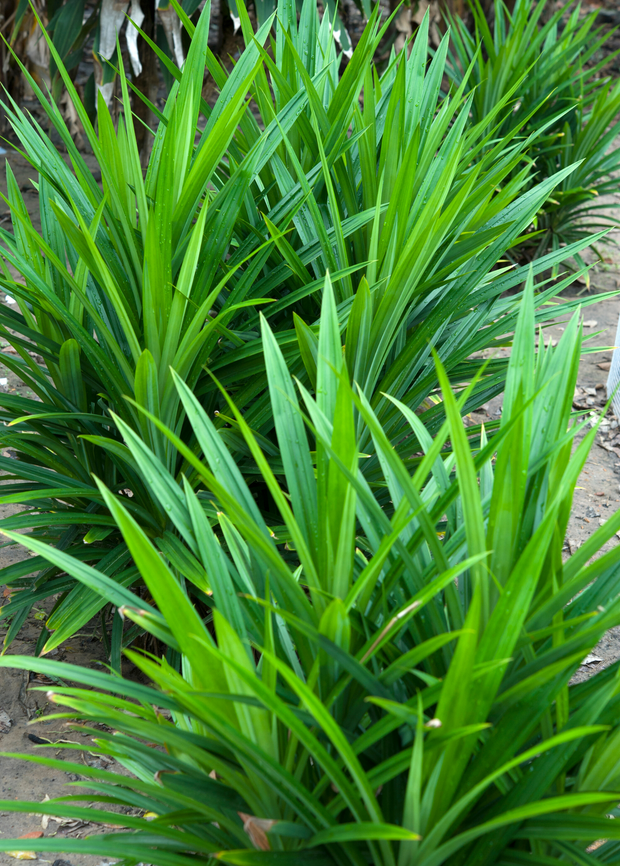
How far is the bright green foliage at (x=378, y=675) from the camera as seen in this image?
2.35ft

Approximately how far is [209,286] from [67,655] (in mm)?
854

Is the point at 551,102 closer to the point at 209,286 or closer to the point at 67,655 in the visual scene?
the point at 209,286

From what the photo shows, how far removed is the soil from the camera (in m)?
1.29

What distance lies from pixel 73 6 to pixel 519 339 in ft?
11.5

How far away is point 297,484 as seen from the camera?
92 centimetres

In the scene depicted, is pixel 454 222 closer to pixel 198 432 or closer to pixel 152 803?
pixel 198 432

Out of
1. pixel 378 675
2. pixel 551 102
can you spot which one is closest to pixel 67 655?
pixel 378 675

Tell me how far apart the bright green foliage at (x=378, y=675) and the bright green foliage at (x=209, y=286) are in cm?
41

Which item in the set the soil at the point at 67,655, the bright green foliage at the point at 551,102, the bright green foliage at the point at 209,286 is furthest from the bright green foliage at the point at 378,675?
the bright green foliage at the point at 551,102

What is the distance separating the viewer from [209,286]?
1.42 m

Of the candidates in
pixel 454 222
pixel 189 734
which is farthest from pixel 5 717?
pixel 454 222

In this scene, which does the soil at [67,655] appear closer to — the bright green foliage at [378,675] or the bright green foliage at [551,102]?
the bright green foliage at [378,675]

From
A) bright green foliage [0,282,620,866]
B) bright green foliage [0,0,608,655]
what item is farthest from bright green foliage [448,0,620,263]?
bright green foliage [0,282,620,866]

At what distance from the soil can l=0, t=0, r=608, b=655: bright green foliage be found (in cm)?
21
